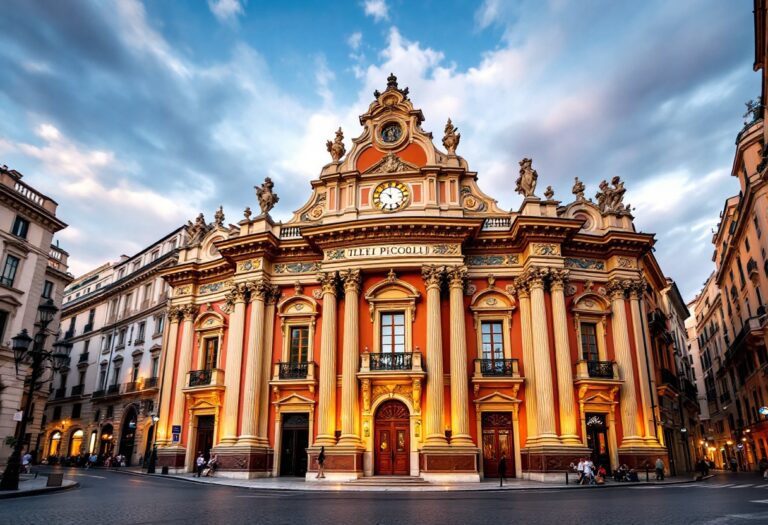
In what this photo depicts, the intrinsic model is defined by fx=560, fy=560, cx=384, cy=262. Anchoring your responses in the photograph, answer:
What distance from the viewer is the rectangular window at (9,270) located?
30094 millimetres

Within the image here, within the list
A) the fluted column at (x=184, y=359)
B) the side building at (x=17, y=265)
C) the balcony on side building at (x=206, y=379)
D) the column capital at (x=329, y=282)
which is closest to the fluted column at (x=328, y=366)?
the column capital at (x=329, y=282)

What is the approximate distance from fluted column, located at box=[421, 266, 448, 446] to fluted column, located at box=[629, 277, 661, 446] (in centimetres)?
993

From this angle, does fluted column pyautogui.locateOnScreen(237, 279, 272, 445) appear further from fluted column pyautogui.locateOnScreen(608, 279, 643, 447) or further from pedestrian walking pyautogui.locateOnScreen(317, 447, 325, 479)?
fluted column pyautogui.locateOnScreen(608, 279, 643, 447)

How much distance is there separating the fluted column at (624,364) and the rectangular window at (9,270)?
32106mm

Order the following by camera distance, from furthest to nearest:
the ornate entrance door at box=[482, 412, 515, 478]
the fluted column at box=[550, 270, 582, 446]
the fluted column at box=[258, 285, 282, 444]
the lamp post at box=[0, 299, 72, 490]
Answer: the fluted column at box=[258, 285, 282, 444]
the ornate entrance door at box=[482, 412, 515, 478]
the fluted column at box=[550, 270, 582, 446]
the lamp post at box=[0, 299, 72, 490]

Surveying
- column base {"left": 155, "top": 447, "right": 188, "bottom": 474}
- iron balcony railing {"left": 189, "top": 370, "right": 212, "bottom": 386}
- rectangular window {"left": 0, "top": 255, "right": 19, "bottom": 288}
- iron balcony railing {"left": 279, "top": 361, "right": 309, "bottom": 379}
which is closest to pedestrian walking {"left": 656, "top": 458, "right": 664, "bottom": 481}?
iron balcony railing {"left": 279, "top": 361, "right": 309, "bottom": 379}

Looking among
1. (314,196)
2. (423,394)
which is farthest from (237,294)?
(423,394)

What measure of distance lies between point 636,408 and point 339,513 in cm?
1992

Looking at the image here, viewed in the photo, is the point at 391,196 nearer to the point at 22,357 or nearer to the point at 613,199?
the point at 613,199

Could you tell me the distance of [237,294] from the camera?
30.8 m

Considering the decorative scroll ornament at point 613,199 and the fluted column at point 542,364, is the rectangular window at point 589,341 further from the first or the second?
the decorative scroll ornament at point 613,199

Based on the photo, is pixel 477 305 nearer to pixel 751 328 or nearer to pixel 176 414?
pixel 176 414

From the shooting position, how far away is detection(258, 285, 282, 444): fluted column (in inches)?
1123

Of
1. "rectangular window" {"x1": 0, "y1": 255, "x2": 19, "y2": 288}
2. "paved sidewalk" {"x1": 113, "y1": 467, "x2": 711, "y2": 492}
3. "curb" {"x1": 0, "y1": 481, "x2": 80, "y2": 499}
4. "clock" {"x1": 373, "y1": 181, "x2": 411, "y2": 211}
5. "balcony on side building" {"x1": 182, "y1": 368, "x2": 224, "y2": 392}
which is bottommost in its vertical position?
"paved sidewalk" {"x1": 113, "y1": 467, "x2": 711, "y2": 492}
